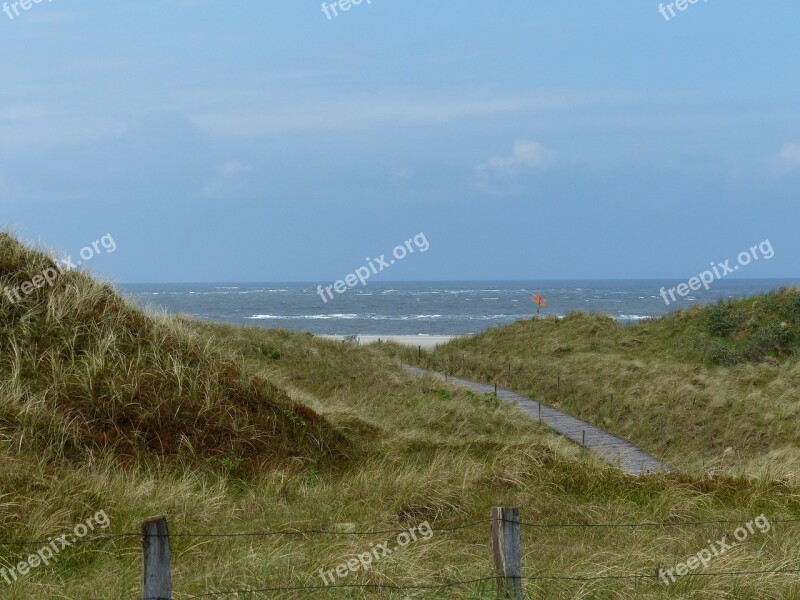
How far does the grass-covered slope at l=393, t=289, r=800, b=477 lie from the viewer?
17.8 m

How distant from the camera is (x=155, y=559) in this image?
4742 millimetres

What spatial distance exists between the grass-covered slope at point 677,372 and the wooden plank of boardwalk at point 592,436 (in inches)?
24.5

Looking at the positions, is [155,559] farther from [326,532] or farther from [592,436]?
[592,436]

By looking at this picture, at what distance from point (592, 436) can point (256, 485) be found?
32.5ft

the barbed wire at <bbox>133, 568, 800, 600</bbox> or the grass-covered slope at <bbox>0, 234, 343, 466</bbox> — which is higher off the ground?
the grass-covered slope at <bbox>0, 234, 343, 466</bbox>

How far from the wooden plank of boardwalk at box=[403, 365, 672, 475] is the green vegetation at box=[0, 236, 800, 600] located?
204cm

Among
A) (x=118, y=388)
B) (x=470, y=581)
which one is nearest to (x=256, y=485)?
(x=118, y=388)

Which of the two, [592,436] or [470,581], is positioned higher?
[470,581]

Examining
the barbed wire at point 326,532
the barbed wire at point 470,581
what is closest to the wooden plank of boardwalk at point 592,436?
the barbed wire at point 326,532

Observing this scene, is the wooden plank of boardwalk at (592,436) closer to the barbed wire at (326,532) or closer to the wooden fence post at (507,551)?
the barbed wire at (326,532)

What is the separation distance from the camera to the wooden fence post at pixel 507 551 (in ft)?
18.3

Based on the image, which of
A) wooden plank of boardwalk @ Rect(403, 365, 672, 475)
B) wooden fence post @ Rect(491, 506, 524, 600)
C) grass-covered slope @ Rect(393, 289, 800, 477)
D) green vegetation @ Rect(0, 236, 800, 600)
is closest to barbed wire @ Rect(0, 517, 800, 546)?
A: green vegetation @ Rect(0, 236, 800, 600)

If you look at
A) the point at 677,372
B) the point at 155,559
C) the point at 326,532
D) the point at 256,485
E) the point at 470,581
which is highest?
the point at 155,559

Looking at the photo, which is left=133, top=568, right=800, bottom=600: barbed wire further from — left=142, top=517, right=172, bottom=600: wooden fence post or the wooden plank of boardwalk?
the wooden plank of boardwalk
